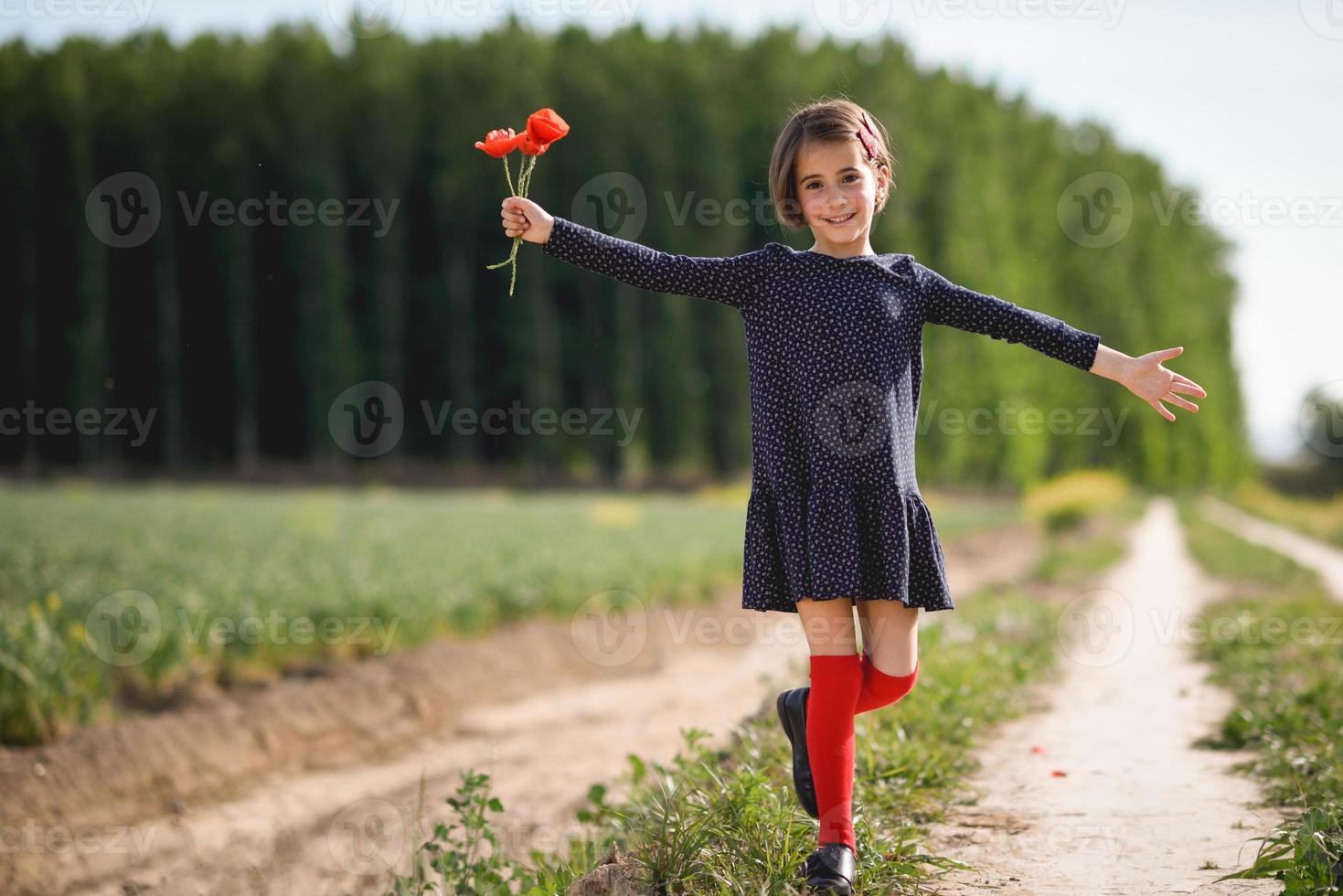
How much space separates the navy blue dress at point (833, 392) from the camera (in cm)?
265

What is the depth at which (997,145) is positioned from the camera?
95.5ft

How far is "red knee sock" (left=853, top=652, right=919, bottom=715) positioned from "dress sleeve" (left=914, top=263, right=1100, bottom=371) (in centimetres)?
93

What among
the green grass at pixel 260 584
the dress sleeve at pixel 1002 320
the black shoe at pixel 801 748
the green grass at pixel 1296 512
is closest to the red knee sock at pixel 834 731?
the black shoe at pixel 801 748

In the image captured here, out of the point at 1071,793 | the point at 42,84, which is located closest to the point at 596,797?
the point at 1071,793

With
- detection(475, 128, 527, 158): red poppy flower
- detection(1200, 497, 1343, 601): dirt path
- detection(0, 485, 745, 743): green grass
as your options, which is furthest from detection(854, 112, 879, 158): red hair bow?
detection(1200, 497, 1343, 601): dirt path

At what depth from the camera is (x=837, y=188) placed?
2.75 m

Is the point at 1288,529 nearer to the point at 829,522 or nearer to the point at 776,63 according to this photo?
the point at 776,63

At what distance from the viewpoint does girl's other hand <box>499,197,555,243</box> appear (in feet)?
8.81

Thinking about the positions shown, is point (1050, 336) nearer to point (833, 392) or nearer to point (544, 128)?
point (833, 392)

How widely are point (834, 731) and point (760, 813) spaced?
1.42ft

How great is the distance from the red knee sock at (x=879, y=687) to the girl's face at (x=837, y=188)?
45.9 inches

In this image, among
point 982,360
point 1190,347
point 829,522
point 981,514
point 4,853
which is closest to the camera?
point 829,522

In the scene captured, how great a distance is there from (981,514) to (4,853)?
1817cm

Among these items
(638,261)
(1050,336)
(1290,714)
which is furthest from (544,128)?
(1290,714)
